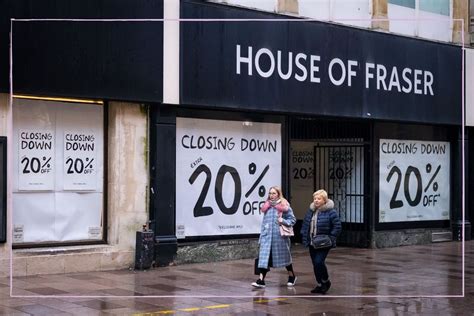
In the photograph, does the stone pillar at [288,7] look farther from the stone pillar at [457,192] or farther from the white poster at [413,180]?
the stone pillar at [457,192]

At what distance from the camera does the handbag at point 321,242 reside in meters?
10.4

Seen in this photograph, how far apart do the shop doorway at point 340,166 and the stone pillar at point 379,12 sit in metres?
2.24

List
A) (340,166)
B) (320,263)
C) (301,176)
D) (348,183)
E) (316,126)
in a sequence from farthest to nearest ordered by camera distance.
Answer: (301,176) → (340,166) → (348,183) → (316,126) → (320,263)

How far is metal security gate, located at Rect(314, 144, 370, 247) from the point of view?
55.1 ft

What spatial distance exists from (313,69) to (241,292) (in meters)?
6.13

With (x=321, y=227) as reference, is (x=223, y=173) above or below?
above

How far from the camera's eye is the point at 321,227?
10484mm

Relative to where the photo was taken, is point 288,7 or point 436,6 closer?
point 288,7

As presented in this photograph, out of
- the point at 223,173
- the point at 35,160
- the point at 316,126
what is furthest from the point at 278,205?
the point at 316,126

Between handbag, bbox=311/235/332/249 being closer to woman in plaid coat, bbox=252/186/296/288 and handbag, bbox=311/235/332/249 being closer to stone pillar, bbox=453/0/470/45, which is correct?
woman in plaid coat, bbox=252/186/296/288

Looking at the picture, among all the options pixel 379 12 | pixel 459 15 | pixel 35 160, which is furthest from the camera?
pixel 459 15

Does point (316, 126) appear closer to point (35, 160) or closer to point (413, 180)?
point (413, 180)

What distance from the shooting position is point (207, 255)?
45.3 feet

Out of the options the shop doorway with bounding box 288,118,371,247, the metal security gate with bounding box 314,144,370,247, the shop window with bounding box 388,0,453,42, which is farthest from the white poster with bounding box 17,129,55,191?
the shop window with bounding box 388,0,453,42
